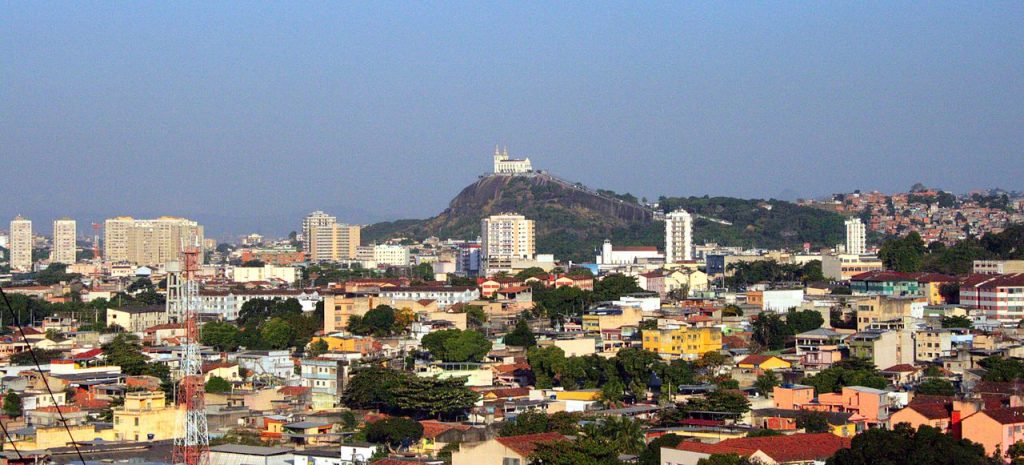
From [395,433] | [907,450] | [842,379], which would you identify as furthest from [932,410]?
[395,433]

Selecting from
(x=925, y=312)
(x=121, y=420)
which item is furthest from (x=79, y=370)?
(x=925, y=312)

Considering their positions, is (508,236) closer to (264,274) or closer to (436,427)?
(264,274)

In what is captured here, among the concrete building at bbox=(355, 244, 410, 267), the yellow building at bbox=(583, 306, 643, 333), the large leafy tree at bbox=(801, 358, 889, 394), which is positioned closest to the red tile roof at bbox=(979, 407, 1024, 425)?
the large leafy tree at bbox=(801, 358, 889, 394)

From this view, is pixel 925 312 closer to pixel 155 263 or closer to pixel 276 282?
pixel 276 282

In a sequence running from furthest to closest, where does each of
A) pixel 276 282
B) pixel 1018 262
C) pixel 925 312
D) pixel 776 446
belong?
pixel 276 282 < pixel 1018 262 < pixel 925 312 < pixel 776 446

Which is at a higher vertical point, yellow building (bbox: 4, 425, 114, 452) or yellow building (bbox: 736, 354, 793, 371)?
yellow building (bbox: 736, 354, 793, 371)

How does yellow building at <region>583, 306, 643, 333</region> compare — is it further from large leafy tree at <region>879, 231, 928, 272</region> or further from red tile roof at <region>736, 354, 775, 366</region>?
large leafy tree at <region>879, 231, 928, 272</region>
